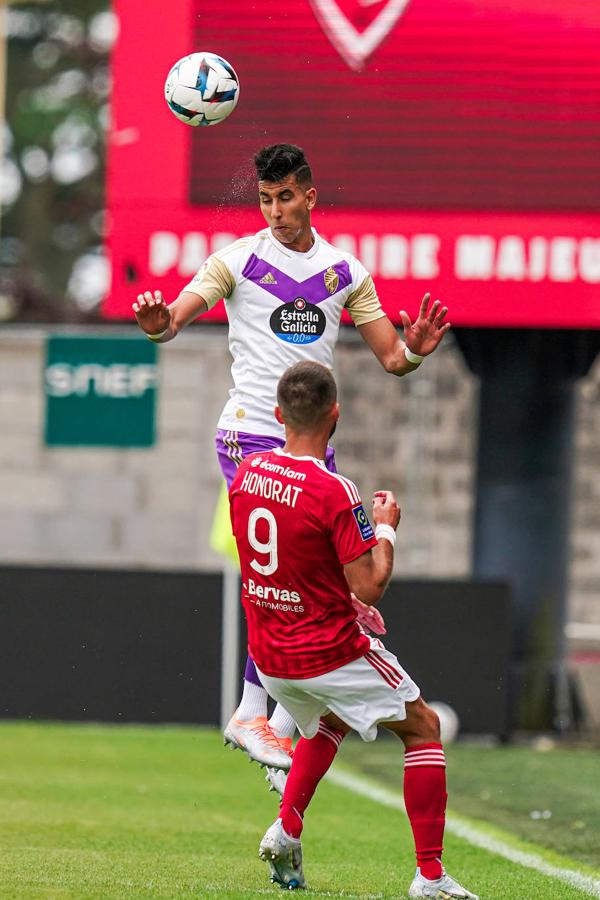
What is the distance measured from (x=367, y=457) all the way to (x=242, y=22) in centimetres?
622

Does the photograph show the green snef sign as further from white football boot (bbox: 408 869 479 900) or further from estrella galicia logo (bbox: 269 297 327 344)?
white football boot (bbox: 408 869 479 900)

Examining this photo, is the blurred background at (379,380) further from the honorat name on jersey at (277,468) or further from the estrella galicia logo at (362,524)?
the estrella galicia logo at (362,524)

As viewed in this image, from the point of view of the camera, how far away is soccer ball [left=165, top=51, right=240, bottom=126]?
6953 millimetres

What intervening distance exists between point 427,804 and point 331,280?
1.92m

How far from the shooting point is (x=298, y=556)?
5738 millimetres

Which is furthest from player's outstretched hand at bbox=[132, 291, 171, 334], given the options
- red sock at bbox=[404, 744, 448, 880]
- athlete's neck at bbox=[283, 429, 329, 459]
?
red sock at bbox=[404, 744, 448, 880]

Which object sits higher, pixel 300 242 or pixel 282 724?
pixel 300 242

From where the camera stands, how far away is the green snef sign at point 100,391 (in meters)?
15.5

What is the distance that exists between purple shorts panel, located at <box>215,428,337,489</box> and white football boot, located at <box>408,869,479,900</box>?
152 cm

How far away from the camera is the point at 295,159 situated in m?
6.46

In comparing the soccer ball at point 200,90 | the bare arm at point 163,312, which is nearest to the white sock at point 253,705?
the bare arm at point 163,312

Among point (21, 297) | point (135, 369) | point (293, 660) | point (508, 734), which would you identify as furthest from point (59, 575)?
point (21, 297)

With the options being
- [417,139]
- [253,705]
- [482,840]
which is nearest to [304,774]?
[253,705]

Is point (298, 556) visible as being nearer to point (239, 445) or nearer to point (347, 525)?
point (347, 525)
